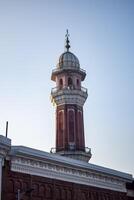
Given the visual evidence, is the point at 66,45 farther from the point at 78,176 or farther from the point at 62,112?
the point at 78,176

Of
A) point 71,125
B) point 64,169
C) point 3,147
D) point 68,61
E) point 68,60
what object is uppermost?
point 68,60

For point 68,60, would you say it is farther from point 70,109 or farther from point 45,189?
point 45,189

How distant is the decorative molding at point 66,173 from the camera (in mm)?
36594

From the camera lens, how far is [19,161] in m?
36.3

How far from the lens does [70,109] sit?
180 ft

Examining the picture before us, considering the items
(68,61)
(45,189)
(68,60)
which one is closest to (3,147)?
(45,189)

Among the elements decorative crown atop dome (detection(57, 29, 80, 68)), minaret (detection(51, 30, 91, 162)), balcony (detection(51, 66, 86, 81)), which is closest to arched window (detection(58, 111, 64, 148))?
minaret (detection(51, 30, 91, 162))

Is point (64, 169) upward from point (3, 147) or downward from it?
downward

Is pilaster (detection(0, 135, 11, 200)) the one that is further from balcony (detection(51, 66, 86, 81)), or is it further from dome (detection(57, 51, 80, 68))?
dome (detection(57, 51, 80, 68))

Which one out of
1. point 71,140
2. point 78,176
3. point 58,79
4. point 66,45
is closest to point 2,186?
point 78,176

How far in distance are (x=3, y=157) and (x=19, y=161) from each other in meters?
2.17

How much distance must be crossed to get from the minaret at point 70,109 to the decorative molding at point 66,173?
7194 millimetres

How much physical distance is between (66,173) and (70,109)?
50.1 ft

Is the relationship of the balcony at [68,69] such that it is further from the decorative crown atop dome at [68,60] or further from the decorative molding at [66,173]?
the decorative molding at [66,173]
